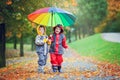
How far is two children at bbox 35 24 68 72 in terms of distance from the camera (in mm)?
15602

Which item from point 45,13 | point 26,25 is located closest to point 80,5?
point 26,25

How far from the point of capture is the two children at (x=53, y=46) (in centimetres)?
1560

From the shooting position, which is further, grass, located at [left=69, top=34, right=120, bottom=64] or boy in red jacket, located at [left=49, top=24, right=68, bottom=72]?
grass, located at [left=69, top=34, right=120, bottom=64]

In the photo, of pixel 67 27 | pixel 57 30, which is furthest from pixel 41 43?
pixel 67 27

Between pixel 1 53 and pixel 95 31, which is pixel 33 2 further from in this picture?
pixel 95 31

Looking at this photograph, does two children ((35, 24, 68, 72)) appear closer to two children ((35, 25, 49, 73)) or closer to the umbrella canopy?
two children ((35, 25, 49, 73))

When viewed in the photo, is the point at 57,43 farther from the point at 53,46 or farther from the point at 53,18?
the point at 53,18

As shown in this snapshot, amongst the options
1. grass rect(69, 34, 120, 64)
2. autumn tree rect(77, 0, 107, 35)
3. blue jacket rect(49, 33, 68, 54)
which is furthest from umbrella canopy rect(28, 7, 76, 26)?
autumn tree rect(77, 0, 107, 35)

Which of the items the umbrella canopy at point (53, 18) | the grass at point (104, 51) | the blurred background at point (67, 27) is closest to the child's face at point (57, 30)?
Result: the umbrella canopy at point (53, 18)

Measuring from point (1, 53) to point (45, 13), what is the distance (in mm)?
5390

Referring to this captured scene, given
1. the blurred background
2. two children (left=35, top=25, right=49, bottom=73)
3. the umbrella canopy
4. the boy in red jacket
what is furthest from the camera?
the blurred background

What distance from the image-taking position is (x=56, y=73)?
15.4 metres

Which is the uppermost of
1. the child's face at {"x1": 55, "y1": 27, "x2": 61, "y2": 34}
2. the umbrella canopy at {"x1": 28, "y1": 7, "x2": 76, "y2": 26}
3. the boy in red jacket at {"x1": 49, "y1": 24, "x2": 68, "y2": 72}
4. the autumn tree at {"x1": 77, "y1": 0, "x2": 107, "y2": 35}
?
the autumn tree at {"x1": 77, "y1": 0, "x2": 107, "y2": 35}

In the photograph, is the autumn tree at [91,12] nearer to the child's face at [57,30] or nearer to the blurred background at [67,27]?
the blurred background at [67,27]
